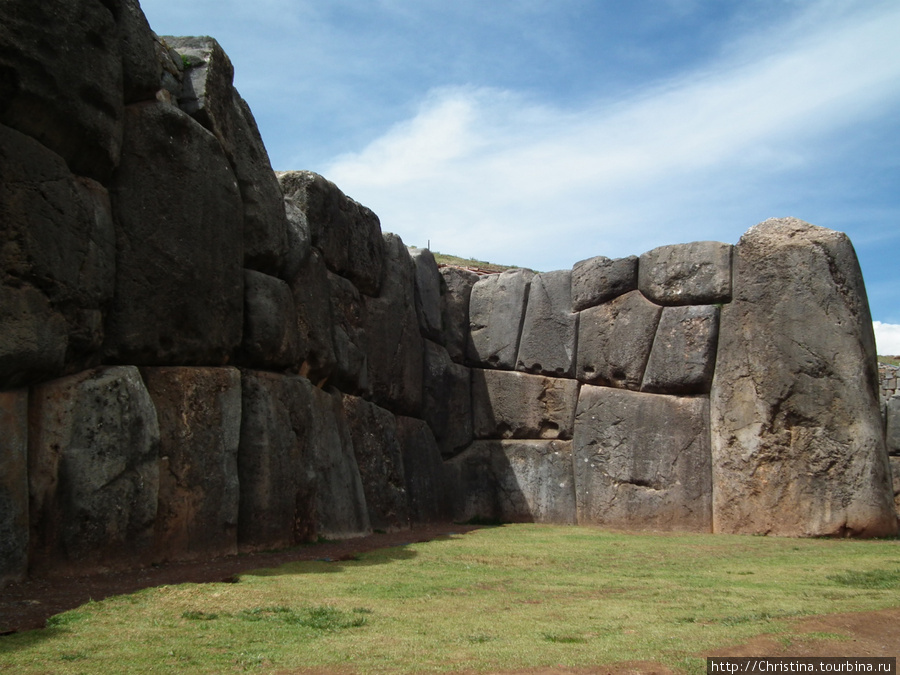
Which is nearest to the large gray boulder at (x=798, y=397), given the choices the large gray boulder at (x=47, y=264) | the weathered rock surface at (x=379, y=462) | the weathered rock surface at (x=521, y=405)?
the weathered rock surface at (x=521, y=405)

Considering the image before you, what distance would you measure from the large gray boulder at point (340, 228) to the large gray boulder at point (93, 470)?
14.9 feet

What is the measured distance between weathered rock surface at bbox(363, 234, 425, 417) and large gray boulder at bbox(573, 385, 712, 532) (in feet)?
9.56

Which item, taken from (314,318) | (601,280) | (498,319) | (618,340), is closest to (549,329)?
(498,319)

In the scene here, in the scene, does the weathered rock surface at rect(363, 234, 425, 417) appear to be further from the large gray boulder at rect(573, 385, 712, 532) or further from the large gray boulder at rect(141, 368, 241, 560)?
the large gray boulder at rect(141, 368, 241, 560)

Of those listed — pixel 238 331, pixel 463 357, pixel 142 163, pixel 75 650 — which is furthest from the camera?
pixel 463 357

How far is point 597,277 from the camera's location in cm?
1519

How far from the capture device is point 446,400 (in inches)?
622

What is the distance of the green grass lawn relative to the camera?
15.9ft

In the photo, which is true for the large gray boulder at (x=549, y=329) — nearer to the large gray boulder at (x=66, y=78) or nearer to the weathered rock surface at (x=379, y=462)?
the weathered rock surface at (x=379, y=462)

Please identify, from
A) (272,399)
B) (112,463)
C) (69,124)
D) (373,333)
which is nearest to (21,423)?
(112,463)

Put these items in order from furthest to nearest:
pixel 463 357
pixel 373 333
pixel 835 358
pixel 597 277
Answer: pixel 463 357 < pixel 597 277 < pixel 373 333 < pixel 835 358

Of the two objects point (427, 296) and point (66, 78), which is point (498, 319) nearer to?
point (427, 296)

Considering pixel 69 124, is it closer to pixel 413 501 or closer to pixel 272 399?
pixel 272 399

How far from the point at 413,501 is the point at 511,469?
2.34m
